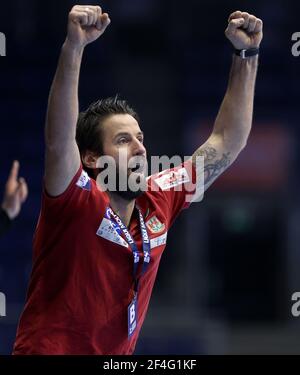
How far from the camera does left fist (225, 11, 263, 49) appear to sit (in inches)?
162

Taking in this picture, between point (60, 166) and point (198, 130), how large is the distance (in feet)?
24.6

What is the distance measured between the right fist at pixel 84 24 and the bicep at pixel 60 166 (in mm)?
423

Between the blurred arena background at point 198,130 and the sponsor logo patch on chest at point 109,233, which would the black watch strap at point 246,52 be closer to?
the sponsor logo patch on chest at point 109,233

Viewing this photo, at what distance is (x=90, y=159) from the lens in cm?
→ 404

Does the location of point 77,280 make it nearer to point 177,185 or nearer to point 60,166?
point 60,166

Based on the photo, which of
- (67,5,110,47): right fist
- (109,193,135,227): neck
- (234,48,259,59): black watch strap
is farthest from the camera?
(234,48,259,59): black watch strap

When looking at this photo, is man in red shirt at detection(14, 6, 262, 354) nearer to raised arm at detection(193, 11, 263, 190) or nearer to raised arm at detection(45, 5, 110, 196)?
raised arm at detection(45, 5, 110, 196)

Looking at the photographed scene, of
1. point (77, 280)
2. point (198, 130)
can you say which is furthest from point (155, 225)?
point (198, 130)

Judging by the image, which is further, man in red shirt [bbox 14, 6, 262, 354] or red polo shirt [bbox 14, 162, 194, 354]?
red polo shirt [bbox 14, 162, 194, 354]

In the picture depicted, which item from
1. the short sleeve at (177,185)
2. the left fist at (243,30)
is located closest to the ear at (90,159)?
the short sleeve at (177,185)

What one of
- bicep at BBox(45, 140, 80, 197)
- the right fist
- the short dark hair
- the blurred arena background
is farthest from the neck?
the blurred arena background

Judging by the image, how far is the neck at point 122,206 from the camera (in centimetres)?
392
